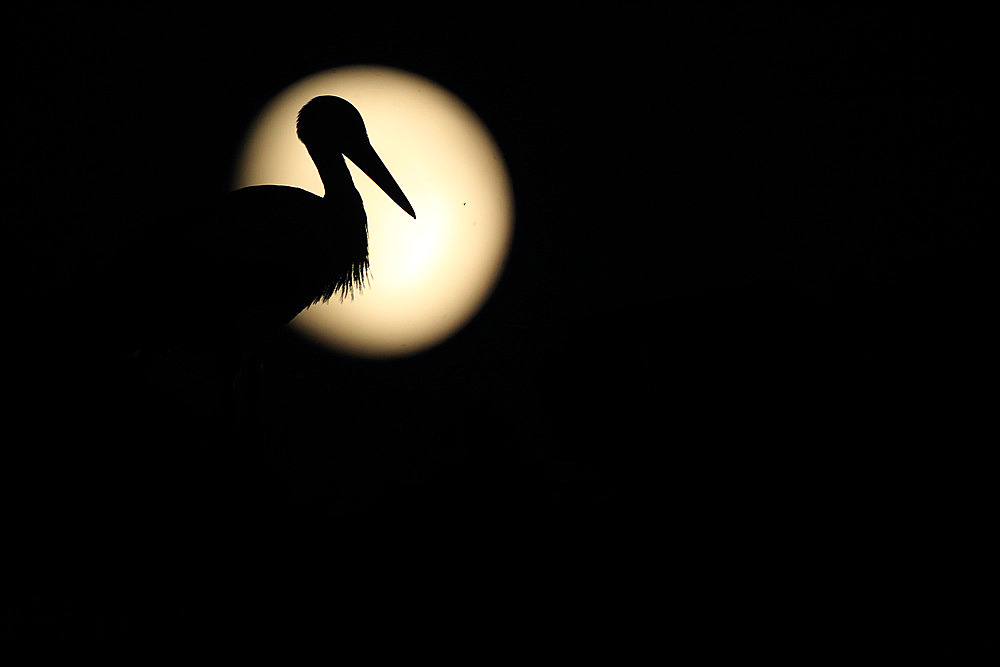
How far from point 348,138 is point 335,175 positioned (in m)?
0.25

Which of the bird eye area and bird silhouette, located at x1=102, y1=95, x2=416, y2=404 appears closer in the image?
bird silhouette, located at x1=102, y1=95, x2=416, y2=404

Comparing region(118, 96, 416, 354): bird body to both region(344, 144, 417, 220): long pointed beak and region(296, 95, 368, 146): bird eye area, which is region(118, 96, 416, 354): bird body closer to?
region(344, 144, 417, 220): long pointed beak

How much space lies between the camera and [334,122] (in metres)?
3.91

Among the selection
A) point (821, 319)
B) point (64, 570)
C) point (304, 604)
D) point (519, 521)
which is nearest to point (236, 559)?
point (304, 604)

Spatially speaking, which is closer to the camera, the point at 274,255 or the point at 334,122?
the point at 274,255

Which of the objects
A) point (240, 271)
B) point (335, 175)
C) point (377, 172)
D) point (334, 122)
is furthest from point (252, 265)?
point (334, 122)

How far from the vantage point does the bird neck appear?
149 inches

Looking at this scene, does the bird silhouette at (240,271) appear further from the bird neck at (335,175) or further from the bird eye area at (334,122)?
the bird eye area at (334,122)

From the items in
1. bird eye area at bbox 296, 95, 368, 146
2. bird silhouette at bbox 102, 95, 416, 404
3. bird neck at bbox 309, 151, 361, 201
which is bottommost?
bird silhouette at bbox 102, 95, 416, 404

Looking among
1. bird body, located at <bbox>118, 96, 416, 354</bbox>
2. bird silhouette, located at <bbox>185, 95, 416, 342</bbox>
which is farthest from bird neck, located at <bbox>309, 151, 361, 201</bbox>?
bird body, located at <bbox>118, 96, 416, 354</bbox>

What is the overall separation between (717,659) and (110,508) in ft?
5.75

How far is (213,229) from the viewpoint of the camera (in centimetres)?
310

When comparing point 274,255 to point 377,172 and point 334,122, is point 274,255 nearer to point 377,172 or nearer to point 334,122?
point 377,172

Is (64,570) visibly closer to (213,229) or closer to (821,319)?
(213,229)
